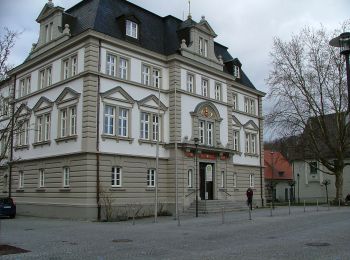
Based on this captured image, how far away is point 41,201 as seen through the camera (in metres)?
32.8

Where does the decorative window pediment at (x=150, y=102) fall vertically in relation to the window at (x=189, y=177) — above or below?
above

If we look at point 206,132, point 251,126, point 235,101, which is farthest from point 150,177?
point 251,126

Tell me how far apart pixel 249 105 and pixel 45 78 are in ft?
70.4

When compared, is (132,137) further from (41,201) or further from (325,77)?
(325,77)

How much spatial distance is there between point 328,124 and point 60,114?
3025cm

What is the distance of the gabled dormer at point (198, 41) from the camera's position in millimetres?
36938

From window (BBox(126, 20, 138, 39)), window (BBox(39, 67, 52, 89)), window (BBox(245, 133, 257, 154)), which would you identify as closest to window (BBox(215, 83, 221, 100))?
window (BBox(245, 133, 257, 154))

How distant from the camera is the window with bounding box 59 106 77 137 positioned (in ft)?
101

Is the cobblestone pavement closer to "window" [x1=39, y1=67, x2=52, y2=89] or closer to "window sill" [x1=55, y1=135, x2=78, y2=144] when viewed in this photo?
"window sill" [x1=55, y1=135, x2=78, y2=144]

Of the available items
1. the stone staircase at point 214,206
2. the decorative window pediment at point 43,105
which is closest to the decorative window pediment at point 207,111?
the stone staircase at point 214,206

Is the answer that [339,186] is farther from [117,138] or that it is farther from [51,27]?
[51,27]

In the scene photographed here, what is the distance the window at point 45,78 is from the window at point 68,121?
10.9 feet

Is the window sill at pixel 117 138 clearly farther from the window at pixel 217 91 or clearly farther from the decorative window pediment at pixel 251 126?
the decorative window pediment at pixel 251 126

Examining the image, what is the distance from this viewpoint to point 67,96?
103 ft
